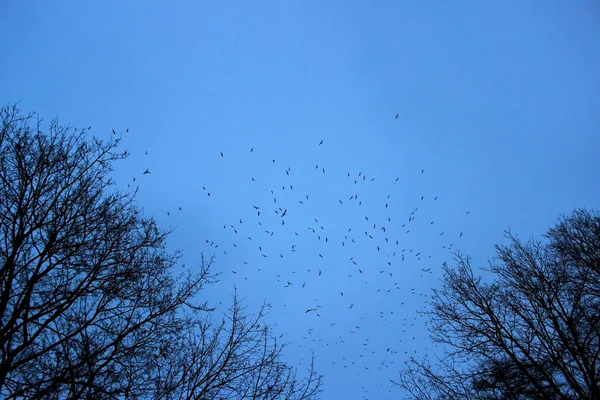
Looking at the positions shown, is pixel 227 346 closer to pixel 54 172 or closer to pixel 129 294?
pixel 129 294

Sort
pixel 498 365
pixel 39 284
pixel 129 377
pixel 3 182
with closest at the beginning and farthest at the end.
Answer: pixel 129 377, pixel 39 284, pixel 3 182, pixel 498 365

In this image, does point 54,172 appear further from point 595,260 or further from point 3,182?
point 595,260

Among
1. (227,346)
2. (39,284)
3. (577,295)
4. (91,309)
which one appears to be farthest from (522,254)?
(39,284)

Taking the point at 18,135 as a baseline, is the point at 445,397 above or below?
below

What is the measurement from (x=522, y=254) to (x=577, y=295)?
166 centimetres

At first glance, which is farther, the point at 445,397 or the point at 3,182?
the point at 445,397

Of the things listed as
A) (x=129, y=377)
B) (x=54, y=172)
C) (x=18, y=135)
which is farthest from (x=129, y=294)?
(x=18, y=135)

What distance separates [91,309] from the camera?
5.88 meters

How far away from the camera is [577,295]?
8.71 metres

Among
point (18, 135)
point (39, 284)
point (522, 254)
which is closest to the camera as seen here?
point (39, 284)

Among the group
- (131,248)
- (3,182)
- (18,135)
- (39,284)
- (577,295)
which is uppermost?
(18,135)

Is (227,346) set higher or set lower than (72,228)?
lower

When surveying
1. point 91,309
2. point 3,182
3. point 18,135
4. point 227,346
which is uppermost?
point 18,135

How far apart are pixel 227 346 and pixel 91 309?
272 centimetres
